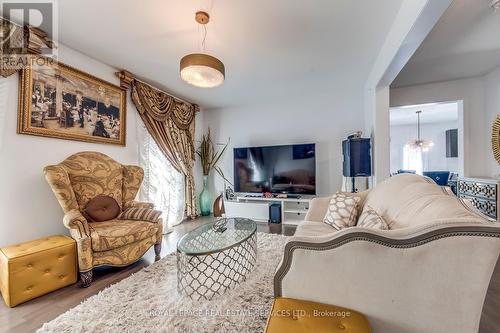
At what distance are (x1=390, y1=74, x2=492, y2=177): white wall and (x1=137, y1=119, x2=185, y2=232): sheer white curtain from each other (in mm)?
4647

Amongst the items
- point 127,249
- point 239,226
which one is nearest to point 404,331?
point 239,226

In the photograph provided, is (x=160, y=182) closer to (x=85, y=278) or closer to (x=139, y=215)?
(x=139, y=215)

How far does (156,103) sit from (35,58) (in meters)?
1.46

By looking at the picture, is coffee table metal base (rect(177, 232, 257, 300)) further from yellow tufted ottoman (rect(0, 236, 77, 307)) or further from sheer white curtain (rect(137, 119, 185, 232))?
sheer white curtain (rect(137, 119, 185, 232))

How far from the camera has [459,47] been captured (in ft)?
8.10

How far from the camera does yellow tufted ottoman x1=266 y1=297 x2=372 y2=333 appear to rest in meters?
0.81

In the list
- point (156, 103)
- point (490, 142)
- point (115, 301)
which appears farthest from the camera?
point (156, 103)

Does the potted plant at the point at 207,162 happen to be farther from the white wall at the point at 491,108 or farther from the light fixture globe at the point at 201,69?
the white wall at the point at 491,108

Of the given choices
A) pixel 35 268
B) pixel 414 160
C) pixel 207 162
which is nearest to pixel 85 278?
pixel 35 268

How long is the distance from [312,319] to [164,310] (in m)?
1.16

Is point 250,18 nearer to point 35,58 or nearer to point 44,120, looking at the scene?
point 35,58

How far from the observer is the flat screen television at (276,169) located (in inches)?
151

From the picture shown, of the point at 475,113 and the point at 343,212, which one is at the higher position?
the point at 475,113

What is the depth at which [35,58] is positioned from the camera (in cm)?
217
